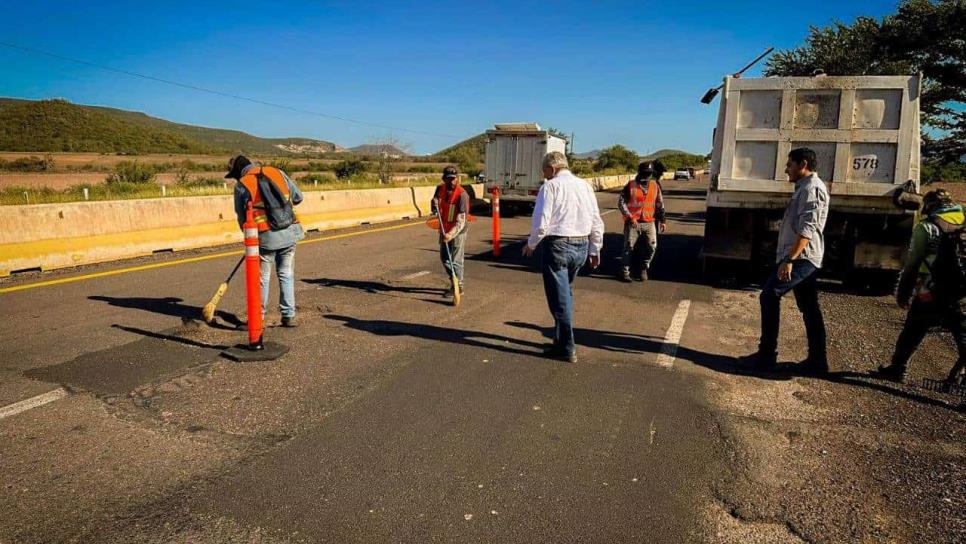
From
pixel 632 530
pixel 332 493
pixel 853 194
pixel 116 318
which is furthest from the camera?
pixel 853 194

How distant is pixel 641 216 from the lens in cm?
956

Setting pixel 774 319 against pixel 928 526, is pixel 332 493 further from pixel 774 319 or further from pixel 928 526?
pixel 774 319

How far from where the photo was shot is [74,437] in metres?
3.88

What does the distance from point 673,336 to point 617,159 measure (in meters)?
81.0

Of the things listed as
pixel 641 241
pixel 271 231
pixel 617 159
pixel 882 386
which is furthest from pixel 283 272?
pixel 617 159

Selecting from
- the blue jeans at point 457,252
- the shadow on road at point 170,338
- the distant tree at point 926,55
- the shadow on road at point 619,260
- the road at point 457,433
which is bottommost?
the road at point 457,433

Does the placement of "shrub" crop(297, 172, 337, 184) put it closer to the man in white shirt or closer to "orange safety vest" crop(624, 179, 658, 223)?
"orange safety vest" crop(624, 179, 658, 223)

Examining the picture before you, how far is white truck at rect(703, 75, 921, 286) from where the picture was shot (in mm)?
8016

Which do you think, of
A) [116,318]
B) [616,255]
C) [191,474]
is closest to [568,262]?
[191,474]

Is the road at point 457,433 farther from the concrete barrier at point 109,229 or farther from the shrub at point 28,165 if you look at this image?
the shrub at point 28,165

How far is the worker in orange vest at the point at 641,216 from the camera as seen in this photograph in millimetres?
9555

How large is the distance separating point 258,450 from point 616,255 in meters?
9.14

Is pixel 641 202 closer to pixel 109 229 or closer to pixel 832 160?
pixel 832 160

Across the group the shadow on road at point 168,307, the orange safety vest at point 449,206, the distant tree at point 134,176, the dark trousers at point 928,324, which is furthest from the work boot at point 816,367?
the distant tree at point 134,176
